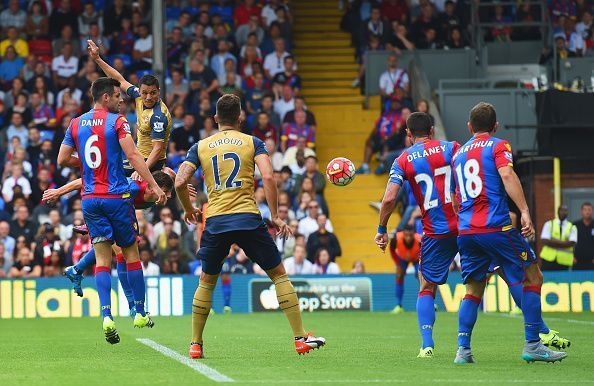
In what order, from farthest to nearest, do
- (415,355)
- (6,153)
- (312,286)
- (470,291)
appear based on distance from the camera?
(6,153), (312,286), (415,355), (470,291)

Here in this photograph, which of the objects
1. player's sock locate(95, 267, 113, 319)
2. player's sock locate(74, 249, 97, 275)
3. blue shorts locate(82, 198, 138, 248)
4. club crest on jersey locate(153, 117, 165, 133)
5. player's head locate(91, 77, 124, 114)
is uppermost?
player's head locate(91, 77, 124, 114)

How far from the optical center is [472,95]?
1078 inches

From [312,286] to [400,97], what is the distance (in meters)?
5.97

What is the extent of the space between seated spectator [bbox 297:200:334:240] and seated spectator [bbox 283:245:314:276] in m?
0.96

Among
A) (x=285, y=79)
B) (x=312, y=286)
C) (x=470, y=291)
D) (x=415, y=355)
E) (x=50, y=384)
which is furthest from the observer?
(x=285, y=79)

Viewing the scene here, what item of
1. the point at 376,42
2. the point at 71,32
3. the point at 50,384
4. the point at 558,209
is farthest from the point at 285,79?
the point at 50,384

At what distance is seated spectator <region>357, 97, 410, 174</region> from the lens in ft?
88.3

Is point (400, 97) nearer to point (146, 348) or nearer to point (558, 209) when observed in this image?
point (558, 209)

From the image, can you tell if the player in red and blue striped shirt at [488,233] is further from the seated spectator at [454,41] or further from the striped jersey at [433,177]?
the seated spectator at [454,41]

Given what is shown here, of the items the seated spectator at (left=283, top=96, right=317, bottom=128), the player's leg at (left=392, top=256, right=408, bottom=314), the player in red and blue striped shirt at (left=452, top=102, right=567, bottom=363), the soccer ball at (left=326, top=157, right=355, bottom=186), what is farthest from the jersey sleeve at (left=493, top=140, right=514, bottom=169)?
the seated spectator at (left=283, top=96, right=317, bottom=128)

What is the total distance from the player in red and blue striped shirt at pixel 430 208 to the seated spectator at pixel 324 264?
12.1 meters

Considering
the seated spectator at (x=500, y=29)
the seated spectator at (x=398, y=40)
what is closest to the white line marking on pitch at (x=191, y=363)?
the seated spectator at (x=398, y=40)

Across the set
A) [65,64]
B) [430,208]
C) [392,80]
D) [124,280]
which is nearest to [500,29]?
[392,80]

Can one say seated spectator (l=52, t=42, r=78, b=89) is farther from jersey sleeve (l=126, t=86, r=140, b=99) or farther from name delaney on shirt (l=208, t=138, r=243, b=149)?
name delaney on shirt (l=208, t=138, r=243, b=149)
